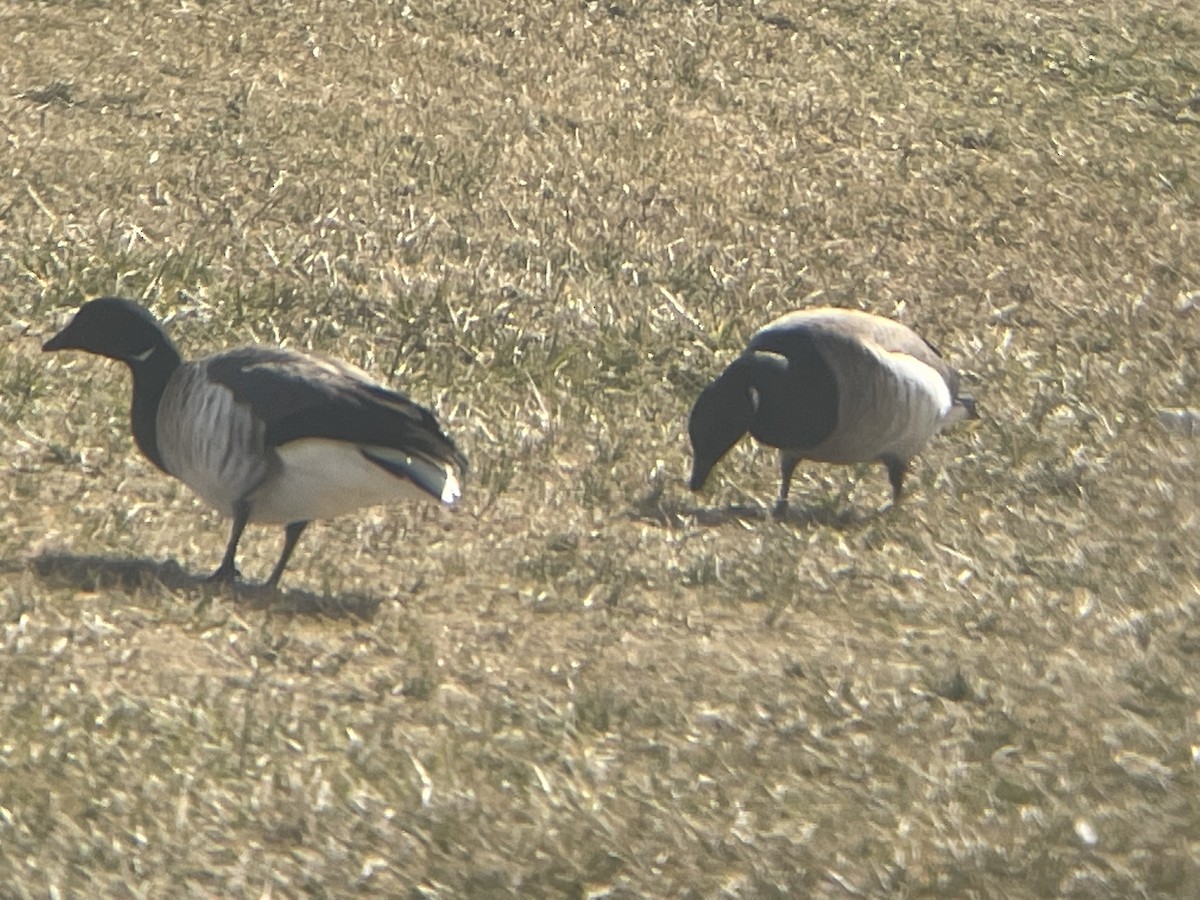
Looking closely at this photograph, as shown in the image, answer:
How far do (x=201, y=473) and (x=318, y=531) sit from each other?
99 cm

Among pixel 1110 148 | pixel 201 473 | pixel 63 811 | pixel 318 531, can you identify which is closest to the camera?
pixel 63 811

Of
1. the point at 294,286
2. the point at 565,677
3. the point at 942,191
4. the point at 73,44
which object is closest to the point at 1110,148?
the point at 942,191

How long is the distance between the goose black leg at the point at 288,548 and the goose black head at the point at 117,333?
105 centimetres

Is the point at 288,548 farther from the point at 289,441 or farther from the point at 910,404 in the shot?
the point at 910,404

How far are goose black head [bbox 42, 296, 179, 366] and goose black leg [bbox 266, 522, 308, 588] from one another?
1.05 meters

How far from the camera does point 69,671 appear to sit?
6.81m

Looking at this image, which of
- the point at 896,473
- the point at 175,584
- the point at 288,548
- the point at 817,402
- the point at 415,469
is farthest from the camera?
the point at 896,473

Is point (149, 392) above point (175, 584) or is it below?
above

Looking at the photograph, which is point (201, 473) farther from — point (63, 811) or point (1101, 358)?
point (1101, 358)

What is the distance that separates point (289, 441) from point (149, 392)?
109cm

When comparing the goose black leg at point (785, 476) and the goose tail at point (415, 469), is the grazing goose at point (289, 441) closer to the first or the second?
the goose tail at point (415, 469)

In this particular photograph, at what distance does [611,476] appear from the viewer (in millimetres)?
10266

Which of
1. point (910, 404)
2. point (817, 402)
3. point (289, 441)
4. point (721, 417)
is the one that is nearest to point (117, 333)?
point (289, 441)

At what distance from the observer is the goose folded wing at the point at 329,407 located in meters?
8.06
